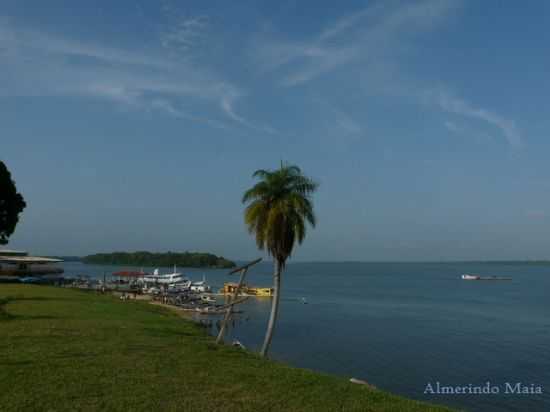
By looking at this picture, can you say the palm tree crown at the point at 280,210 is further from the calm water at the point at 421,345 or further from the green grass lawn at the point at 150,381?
the calm water at the point at 421,345

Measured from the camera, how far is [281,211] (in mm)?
21188

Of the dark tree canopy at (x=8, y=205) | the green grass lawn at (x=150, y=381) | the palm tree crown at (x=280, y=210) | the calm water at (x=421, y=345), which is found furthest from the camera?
the dark tree canopy at (x=8, y=205)

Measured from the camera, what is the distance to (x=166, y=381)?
36.9 feet

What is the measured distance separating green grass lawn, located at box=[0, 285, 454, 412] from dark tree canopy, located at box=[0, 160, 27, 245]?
34435 mm

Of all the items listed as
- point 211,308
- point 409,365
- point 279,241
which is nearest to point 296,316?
point 211,308

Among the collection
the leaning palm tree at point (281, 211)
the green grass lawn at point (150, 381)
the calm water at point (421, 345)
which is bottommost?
the calm water at point (421, 345)

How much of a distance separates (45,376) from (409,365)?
2717 centimetres

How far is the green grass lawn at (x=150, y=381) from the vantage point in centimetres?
953

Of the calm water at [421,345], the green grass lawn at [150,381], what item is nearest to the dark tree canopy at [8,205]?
the calm water at [421,345]

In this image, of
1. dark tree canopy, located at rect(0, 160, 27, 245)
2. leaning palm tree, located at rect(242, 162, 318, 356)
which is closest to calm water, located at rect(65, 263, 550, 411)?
leaning palm tree, located at rect(242, 162, 318, 356)

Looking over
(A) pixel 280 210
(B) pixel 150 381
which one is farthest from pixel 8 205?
(B) pixel 150 381

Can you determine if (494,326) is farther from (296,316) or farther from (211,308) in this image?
(211,308)

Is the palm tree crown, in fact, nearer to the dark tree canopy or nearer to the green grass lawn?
the green grass lawn

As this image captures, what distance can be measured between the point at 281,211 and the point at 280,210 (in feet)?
0.21
